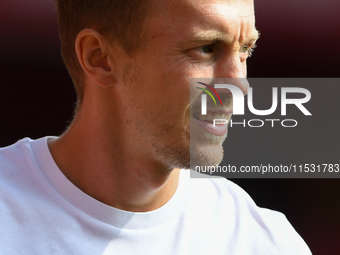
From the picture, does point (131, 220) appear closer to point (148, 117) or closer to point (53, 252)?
point (53, 252)

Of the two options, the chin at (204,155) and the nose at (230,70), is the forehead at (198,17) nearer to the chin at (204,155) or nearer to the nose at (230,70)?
the nose at (230,70)

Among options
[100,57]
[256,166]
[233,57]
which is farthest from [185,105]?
[256,166]

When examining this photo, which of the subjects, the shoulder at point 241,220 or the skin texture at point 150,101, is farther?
the shoulder at point 241,220

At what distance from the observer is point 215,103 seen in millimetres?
1360

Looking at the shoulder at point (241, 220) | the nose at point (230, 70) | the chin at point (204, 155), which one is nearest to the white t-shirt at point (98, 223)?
the shoulder at point (241, 220)

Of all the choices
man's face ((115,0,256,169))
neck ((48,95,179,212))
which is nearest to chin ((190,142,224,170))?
man's face ((115,0,256,169))

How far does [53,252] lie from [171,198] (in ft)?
1.62

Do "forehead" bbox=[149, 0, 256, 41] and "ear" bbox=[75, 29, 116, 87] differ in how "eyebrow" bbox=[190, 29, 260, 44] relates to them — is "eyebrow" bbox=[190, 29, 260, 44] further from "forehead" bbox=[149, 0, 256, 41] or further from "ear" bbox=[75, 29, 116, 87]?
"ear" bbox=[75, 29, 116, 87]

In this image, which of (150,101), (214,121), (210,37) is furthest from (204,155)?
(210,37)

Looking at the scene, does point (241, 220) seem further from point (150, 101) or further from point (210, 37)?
point (210, 37)

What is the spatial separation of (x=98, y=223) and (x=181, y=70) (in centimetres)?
61

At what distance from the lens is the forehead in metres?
1.21

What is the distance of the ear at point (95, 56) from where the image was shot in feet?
4.40

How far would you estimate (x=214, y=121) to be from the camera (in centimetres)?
140
